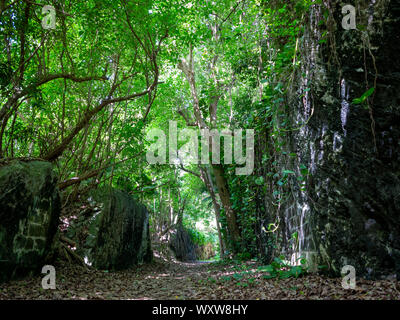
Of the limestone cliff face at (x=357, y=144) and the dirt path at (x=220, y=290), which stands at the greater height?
the limestone cliff face at (x=357, y=144)

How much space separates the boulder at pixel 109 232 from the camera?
6.03 meters

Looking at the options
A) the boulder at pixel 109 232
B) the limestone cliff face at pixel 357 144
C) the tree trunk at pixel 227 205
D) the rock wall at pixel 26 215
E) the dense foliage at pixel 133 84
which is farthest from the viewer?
the tree trunk at pixel 227 205

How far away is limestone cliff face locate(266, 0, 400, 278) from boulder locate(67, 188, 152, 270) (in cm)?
429

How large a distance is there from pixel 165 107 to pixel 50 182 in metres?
6.82

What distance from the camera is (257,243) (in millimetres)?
7297

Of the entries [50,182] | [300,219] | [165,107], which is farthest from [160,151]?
[300,219]

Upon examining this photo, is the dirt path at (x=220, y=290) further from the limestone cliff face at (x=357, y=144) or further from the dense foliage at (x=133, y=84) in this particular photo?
the dense foliage at (x=133, y=84)

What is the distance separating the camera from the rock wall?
380 cm

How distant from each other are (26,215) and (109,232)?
2575 millimetres

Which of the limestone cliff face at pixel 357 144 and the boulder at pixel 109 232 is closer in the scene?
the limestone cliff face at pixel 357 144

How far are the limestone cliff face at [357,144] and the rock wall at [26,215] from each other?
4013 mm

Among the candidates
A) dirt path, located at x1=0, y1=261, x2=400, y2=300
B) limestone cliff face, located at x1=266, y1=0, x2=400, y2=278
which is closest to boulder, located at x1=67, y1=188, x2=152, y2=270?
dirt path, located at x1=0, y1=261, x2=400, y2=300

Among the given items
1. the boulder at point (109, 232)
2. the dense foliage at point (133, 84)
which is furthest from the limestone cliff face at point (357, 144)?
the boulder at point (109, 232)
